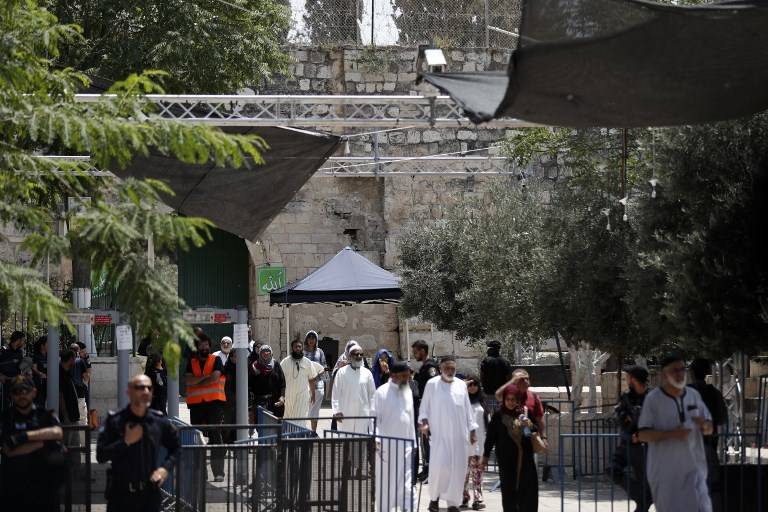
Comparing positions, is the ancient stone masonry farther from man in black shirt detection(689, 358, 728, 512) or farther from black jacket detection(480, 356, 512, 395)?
man in black shirt detection(689, 358, 728, 512)

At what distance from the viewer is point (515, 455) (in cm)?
1026

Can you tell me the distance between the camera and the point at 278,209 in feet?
47.1

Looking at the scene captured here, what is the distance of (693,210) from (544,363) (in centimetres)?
1684

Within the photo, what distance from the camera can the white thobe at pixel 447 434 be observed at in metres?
11.4

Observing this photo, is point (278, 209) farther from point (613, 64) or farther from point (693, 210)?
point (613, 64)

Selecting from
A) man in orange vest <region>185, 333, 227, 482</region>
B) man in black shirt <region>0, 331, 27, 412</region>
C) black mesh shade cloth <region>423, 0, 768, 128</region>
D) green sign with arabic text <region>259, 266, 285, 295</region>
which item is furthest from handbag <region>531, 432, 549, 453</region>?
green sign with arabic text <region>259, 266, 285, 295</region>

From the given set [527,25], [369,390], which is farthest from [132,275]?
[369,390]

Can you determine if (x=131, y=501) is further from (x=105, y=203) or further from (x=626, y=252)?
(x=626, y=252)

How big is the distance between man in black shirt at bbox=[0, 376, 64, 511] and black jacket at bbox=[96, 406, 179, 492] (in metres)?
0.63

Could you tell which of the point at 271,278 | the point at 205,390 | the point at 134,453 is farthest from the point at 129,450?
the point at 271,278

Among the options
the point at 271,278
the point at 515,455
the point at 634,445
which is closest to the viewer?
the point at 634,445

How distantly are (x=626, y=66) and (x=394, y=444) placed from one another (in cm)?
511

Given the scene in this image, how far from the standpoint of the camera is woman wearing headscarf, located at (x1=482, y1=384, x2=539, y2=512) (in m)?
10.1

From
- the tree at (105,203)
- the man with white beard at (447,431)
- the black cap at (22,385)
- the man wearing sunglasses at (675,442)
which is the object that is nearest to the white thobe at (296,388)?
the man with white beard at (447,431)
